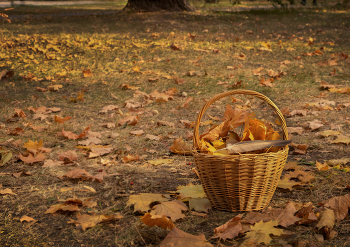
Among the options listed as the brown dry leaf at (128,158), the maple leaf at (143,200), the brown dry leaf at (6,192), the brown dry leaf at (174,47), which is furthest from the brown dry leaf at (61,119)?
the brown dry leaf at (174,47)

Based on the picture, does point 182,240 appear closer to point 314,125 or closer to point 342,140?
point 342,140

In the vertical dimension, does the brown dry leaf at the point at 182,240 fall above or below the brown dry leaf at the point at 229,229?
above

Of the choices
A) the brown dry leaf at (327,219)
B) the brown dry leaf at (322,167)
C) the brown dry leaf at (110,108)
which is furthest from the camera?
the brown dry leaf at (110,108)

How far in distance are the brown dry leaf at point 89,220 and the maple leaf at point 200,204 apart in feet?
1.40

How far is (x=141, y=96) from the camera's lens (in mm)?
4422

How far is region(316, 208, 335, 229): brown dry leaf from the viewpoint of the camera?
165cm

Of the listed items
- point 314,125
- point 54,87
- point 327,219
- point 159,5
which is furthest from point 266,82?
point 159,5

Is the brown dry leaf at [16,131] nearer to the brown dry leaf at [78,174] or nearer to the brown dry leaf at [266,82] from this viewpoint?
the brown dry leaf at [78,174]

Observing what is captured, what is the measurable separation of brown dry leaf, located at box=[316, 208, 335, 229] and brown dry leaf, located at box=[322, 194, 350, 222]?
0.13 feet

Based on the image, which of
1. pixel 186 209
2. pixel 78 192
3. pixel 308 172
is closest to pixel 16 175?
pixel 78 192

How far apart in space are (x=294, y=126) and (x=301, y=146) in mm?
640

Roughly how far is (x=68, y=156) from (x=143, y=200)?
957 mm

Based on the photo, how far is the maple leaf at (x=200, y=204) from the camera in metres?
1.93

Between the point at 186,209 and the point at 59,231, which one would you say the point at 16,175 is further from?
the point at 186,209
